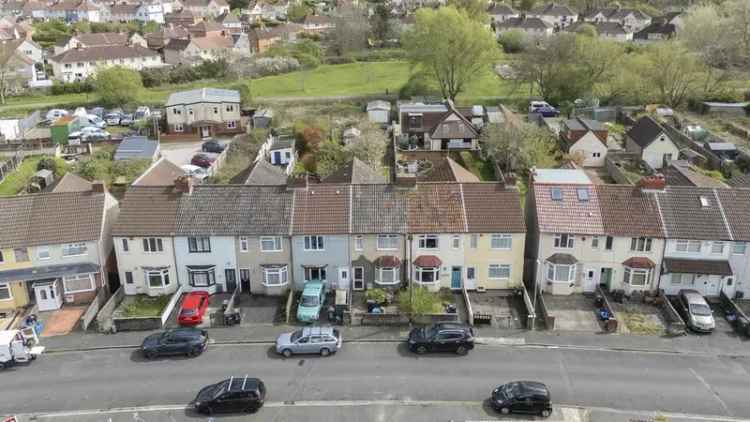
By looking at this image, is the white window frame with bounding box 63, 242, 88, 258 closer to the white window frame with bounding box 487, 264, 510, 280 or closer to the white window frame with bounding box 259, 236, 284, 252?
the white window frame with bounding box 259, 236, 284, 252

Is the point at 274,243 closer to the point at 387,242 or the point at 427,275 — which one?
the point at 387,242

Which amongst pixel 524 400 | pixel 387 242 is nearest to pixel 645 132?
pixel 387 242

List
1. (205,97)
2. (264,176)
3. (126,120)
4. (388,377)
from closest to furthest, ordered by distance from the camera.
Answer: (388,377), (264,176), (205,97), (126,120)

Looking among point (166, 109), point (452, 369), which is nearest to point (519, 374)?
point (452, 369)

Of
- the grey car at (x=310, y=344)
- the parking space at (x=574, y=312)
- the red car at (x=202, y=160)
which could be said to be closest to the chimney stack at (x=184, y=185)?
the grey car at (x=310, y=344)

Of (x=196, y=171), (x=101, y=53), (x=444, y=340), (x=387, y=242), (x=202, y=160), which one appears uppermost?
(x=101, y=53)

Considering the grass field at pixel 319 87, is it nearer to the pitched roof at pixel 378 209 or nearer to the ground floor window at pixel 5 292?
the pitched roof at pixel 378 209

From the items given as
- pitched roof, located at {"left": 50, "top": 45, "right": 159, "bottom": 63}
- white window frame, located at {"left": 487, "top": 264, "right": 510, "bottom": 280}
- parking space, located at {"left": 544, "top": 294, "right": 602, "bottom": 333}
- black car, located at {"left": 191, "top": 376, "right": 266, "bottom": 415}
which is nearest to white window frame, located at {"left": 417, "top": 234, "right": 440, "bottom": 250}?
white window frame, located at {"left": 487, "top": 264, "right": 510, "bottom": 280}
